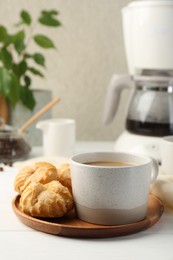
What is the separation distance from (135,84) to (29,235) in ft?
2.09

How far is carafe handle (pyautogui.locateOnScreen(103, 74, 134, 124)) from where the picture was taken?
1.16 meters

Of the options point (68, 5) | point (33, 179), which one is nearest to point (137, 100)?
point (68, 5)

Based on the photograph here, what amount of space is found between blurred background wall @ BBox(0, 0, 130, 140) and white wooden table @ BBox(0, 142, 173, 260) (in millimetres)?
874

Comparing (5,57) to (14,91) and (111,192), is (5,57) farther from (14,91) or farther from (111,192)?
(111,192)

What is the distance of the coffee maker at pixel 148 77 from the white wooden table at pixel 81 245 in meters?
0.48

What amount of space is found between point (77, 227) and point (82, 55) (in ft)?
3.11

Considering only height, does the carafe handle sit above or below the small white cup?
above

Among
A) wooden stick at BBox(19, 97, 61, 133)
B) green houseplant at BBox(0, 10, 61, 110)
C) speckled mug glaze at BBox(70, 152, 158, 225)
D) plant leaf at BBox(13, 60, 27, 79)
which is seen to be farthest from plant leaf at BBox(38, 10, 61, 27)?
speckled mug glaze at BBox(70, 152, 158, 225)

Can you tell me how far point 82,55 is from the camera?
1458mm

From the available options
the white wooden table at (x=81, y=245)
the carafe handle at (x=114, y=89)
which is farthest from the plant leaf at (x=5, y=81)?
the white wooden table at (x=81, y=245)

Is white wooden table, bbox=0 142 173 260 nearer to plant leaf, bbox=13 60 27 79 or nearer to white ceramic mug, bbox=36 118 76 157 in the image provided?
white ceramic mug, bbox=36 118 76 157

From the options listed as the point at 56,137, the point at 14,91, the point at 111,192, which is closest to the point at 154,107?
the point at 56,137

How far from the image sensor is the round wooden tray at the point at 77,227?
1.86 ft

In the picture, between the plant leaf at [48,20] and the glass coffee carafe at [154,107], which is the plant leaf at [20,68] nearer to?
the plant leaf at [48,20]
